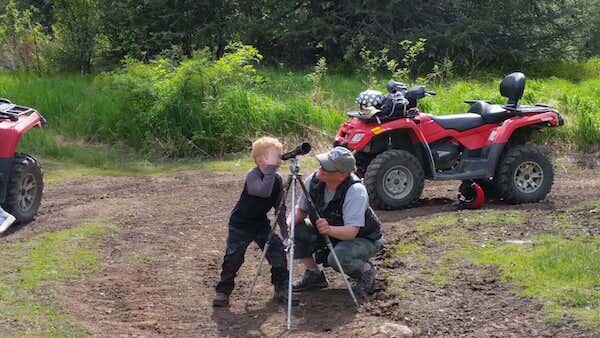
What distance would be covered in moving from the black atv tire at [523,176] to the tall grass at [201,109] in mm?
3740

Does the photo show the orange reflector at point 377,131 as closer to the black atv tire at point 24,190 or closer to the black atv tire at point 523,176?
the black atv tire at point 523,176

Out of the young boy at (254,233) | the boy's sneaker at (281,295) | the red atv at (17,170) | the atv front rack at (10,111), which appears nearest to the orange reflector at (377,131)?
the young boy at (254,233)

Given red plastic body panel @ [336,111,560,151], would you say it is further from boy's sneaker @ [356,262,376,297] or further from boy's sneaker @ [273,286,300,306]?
boy's sneaker @ [273,286,300,306]

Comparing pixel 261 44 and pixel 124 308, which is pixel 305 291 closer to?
pixel 124 308

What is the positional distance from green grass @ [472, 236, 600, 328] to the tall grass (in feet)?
21.4

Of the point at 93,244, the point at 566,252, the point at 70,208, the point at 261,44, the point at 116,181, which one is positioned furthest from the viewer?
the point at 261,44

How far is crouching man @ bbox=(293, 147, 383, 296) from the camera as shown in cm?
658

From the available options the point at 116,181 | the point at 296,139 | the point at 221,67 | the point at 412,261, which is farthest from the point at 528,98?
the point at 412,261

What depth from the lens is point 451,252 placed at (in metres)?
7.71

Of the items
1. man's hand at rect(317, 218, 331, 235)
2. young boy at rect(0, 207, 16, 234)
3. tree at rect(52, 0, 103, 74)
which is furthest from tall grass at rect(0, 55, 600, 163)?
man's hand at rect(317, 218, 331, 235)

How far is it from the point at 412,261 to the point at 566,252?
1.29 metres

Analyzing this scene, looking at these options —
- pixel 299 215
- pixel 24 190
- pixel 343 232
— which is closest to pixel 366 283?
pixel 343 232

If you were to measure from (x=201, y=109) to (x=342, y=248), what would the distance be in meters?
7.70

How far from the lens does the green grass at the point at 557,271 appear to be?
19.9 feet
